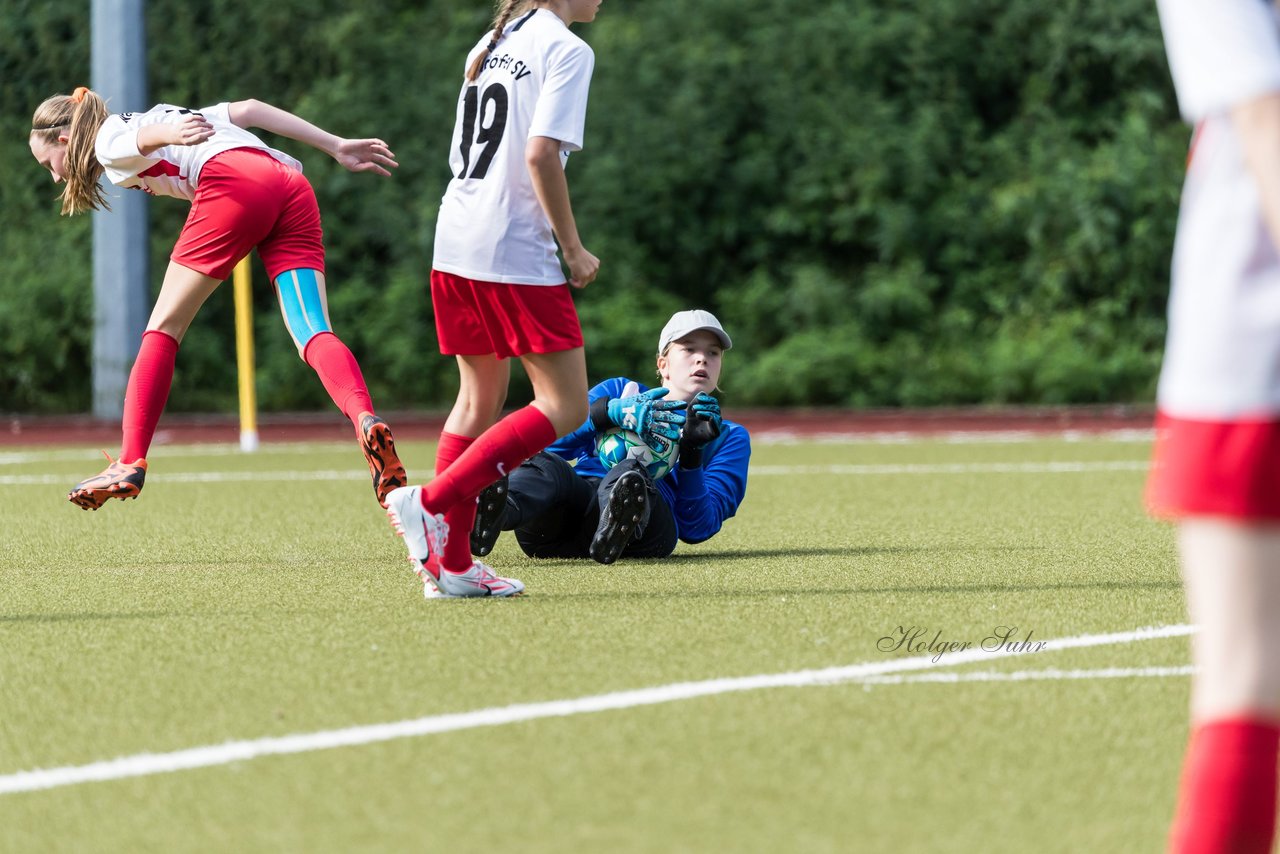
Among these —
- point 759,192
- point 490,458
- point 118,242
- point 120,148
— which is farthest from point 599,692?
point 759,192

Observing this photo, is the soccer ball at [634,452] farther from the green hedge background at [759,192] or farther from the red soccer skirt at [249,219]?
the green hedge background at [759,192]

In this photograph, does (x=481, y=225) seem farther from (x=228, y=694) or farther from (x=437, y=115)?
(x=437, y=115)

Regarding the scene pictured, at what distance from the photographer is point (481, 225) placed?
4.92 m

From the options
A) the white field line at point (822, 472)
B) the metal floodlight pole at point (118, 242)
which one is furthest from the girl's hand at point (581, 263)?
the metal floodlight pole at point (118, 242)

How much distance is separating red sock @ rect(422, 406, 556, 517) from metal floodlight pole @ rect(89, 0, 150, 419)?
11.0 meters

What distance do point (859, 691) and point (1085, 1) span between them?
53.5 feet

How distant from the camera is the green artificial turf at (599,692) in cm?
289

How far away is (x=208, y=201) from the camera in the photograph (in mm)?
6176

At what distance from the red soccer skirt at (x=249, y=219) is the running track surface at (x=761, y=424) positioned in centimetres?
726

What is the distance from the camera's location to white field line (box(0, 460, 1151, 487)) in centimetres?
980

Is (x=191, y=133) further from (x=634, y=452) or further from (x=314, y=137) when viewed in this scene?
(x=634, y=452)

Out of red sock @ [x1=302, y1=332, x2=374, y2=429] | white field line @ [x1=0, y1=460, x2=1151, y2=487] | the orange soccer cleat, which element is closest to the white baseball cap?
red sock @ [x1=302, y1=332, x2=374, y2=429]

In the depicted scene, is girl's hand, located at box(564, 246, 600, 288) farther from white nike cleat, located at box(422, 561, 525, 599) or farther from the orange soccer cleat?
the orange soccer cleat

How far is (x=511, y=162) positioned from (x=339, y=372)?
1351mm
